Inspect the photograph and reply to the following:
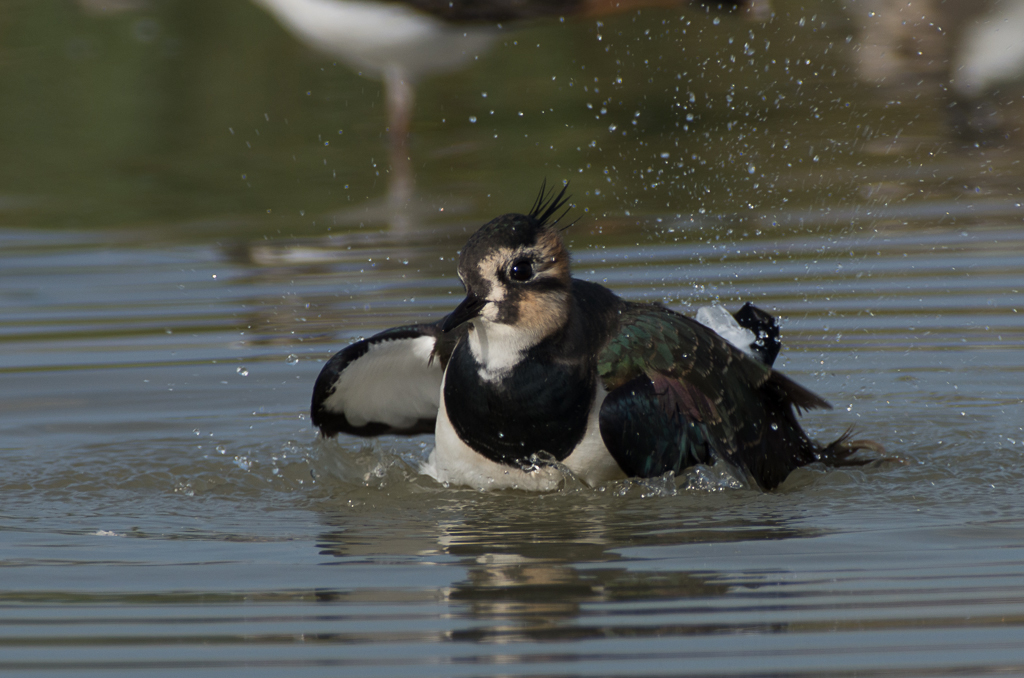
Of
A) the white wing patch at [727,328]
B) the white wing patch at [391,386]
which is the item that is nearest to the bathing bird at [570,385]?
the white wing patch at [391,386]

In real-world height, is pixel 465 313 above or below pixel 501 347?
above

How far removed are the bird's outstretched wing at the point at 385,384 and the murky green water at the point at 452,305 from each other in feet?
0.44

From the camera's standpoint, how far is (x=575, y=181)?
9656mm

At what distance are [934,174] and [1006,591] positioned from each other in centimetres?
617

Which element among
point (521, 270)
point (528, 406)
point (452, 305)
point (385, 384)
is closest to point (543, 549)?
point (528, 406)

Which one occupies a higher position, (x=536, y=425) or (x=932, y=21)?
(x=932, y=21)

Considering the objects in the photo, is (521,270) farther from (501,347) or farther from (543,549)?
(543,549)

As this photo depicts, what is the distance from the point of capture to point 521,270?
4.62 meters

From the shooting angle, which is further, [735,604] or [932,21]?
[932,21]

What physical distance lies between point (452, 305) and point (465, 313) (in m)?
2.74

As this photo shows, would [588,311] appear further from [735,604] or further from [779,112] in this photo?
[779,112]

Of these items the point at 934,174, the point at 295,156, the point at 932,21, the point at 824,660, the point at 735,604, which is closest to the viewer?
the point at 824,660

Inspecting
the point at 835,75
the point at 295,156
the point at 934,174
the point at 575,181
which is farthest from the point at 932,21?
the point at 295,156

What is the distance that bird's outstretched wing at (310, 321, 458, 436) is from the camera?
5.16 meters
